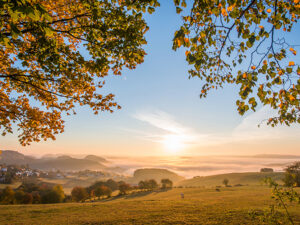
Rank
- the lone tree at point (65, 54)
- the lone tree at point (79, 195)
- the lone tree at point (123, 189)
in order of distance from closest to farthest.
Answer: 1. the lone tree at point (65, 54)
2. the lone tree at point (123, 189)
3. the lone tree at point (79, 195)

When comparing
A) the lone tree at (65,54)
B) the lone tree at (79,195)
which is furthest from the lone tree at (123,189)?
the lone tree at (65,54)

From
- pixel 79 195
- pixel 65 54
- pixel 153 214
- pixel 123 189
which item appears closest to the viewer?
pixel 65 54

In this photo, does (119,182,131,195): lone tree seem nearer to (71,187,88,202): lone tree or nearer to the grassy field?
(71,187,88,202): lone tree

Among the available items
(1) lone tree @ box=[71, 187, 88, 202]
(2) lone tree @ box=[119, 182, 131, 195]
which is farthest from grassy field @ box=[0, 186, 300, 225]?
(1) lone tree @ box=[71, 187, 88, 202]

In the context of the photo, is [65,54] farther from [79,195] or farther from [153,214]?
[79,195]

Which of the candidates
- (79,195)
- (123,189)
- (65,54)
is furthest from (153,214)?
(79,195)

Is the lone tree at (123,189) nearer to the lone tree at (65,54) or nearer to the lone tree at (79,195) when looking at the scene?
the lone tree at (79,195)

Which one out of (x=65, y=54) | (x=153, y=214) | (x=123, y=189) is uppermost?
(x=65, y=54)

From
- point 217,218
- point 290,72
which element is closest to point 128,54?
point 290,72

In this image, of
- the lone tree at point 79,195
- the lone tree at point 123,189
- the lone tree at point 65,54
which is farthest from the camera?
the lone tree at point 79,195

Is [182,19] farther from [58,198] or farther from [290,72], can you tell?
[58,198]

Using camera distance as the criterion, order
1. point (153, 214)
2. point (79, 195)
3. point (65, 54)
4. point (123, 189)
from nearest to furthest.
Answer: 1. point (65, 54)
2. point (153, 214)
3. point (123, 189)
4. point (79, 195)

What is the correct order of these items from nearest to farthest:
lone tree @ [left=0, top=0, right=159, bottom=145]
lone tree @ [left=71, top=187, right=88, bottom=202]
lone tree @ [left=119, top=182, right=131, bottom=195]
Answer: lone tree @ [left=0, top=0, right=159, bottom=145] < lone tree @ [left=119, top=182, right=131, bottom=195] < lone tree @ [left=71, top=187, right=88, bottom=202]

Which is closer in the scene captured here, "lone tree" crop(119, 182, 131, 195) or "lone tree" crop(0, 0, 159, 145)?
"lone tree" crop(0, 0, 159, 145)
